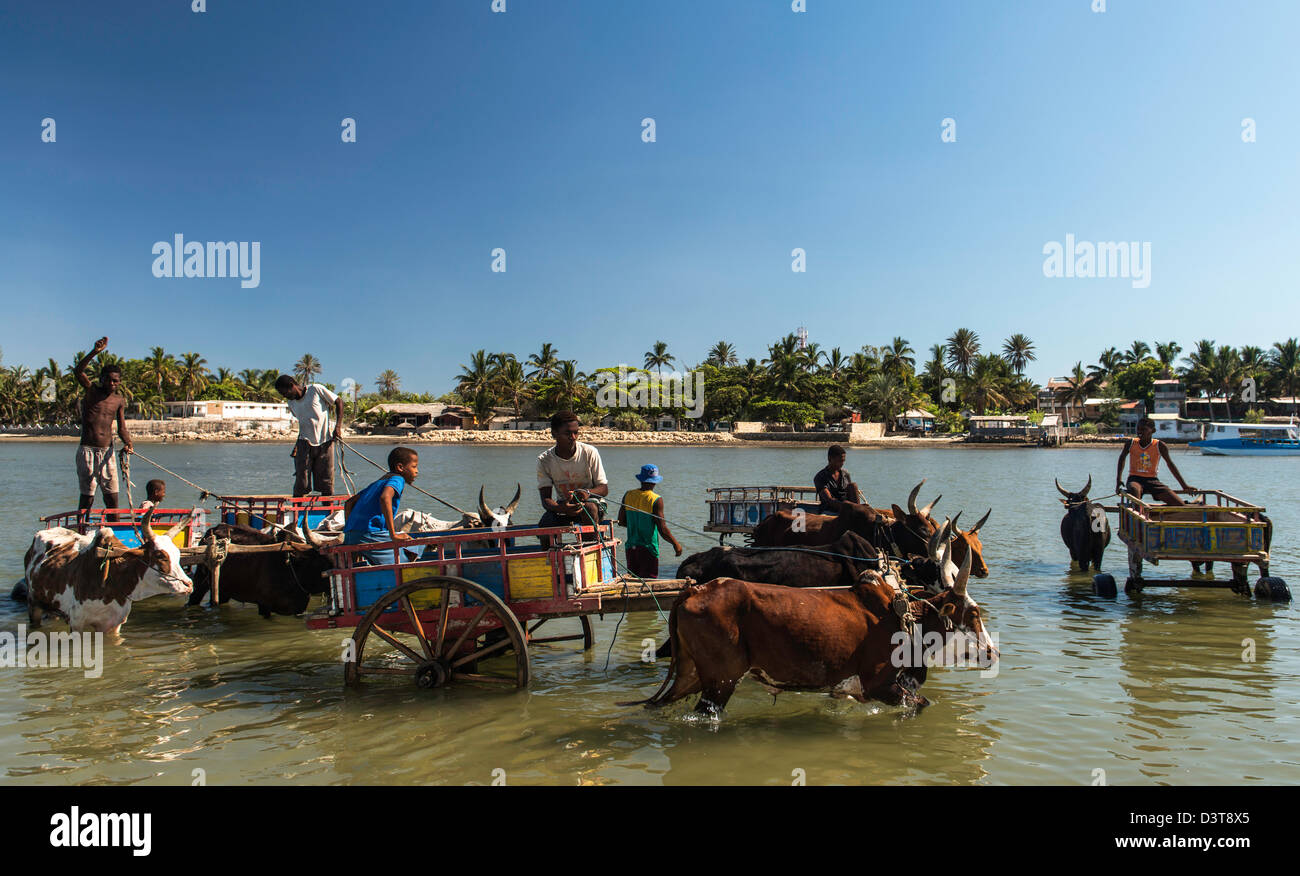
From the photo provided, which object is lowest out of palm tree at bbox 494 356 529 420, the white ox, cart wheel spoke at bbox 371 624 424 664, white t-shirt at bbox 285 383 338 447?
cart wheel spoke at bbox 371 624 424 664

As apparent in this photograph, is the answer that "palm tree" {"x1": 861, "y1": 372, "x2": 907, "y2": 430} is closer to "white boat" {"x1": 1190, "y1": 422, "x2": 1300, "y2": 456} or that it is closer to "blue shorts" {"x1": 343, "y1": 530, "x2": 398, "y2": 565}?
"white boat" {"x1": 1190, "y1": 422, "x2": 1300, "y2": 456}

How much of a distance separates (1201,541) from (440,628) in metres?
9.13

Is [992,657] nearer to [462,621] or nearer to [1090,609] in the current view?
[462,621]

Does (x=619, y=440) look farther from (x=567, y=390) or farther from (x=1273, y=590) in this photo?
(x=1273, y=590)

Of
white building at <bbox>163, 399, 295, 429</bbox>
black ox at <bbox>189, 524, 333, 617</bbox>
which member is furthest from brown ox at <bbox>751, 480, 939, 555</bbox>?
white building at <bbox>163, 399, 295, 429</bbox>

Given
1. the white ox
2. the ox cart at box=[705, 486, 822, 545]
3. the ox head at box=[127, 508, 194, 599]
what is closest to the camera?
the ox head at box=[127, 508, 194, 599]

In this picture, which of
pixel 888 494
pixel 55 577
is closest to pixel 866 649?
pixel 55 577

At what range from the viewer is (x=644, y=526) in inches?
331

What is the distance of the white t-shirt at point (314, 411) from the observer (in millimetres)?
10578

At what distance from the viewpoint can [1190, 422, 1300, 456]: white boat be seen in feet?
199

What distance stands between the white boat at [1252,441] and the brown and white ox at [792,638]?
71.2m

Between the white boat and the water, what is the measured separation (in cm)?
6440

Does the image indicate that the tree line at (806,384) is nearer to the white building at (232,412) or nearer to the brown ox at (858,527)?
the white building at (232,412)
